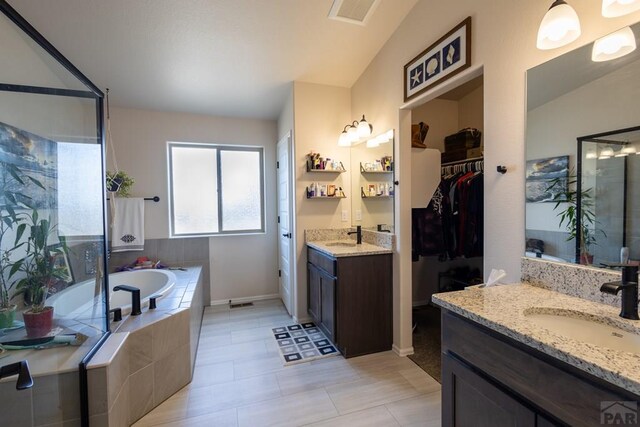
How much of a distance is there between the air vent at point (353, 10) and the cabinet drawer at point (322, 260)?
6.30 feet

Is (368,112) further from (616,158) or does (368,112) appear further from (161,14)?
(616,158)

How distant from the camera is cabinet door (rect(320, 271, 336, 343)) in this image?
7.84 ft

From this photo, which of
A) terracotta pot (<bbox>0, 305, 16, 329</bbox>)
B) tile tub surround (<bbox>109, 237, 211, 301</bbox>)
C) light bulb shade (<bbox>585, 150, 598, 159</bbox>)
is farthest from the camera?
tile tub surround (<bbox>109, 237, 211, 301</bbox>)

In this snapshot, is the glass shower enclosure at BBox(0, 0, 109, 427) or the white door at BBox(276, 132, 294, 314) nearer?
the glass shower enclosure at BBox(0, 0, 109, 427)

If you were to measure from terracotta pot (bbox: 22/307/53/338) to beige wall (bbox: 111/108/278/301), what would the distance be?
2146 mm

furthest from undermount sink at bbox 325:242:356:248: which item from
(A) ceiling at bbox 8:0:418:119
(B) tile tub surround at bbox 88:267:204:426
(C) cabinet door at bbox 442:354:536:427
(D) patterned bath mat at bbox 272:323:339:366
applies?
(A) ceiling at bbox 8:0:418:119

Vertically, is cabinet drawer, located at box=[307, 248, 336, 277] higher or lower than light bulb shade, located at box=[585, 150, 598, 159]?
lower

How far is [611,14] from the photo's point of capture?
0.98 m

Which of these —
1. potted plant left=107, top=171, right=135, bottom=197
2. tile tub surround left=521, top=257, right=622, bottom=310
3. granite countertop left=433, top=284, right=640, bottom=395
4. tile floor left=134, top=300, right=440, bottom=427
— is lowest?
tile floor left=134, top=300, right=440, bottom=427

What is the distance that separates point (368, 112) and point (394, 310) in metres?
1.92

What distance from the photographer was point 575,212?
1235 millimetres

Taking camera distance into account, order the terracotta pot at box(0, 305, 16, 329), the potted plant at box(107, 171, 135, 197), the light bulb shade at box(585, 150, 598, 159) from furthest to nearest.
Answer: the potted plant at box(107, 171, 135, 197), the terracotta pot at box(0, 305, 16, 329), the light bulb shade at box(585, 150, 598, 159)

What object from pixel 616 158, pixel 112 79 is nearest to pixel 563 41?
pixel 616 158

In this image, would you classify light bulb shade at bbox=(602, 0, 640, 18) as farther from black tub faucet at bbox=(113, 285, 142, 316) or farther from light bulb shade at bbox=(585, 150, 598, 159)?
black tub faucet at bbox=(113, 285, 142, 316)
